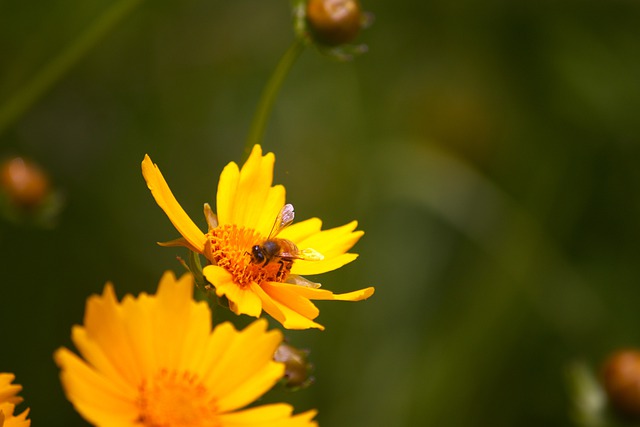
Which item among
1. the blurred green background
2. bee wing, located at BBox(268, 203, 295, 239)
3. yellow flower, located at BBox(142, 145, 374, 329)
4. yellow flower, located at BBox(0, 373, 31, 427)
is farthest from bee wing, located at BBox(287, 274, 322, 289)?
the blurred green background

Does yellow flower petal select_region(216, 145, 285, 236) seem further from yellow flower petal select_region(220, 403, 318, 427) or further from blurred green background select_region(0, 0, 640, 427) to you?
blurred green background select_region(0, 0, 640, 427)

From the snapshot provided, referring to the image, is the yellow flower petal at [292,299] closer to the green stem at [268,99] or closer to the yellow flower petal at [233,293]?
the yellow flower petal at [233,293]

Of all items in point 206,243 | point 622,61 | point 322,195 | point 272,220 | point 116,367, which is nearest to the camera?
point 116,367

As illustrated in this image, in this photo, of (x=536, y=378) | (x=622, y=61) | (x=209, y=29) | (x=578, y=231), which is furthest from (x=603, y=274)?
(x=209, y=29)

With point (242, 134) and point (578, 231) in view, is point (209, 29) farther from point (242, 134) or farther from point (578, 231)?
point (578, 231)

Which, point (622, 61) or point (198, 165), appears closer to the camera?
point (198, 165)

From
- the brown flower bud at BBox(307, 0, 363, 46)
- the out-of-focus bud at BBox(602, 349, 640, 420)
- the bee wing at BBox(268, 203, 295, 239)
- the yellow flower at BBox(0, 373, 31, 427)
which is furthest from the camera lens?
the out-of-focus bud at BBox(602, 349, 640, 420)

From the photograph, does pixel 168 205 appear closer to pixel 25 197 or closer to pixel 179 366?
pixel 179 366
